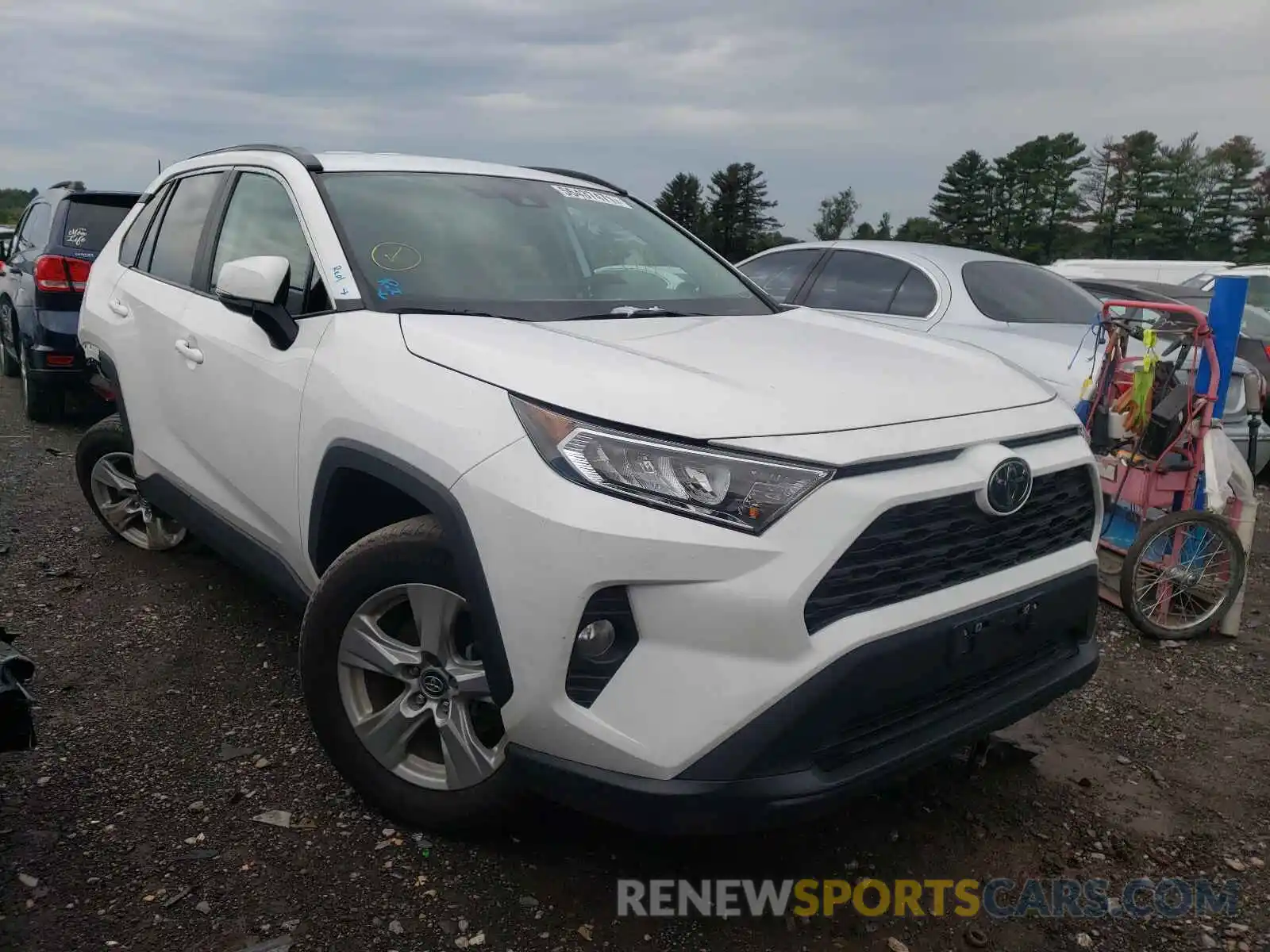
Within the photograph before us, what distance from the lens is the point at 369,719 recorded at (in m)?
2.44

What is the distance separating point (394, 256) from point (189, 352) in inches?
38.7

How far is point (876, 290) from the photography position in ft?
20.6

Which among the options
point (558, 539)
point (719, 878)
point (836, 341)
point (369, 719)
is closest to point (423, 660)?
point (369, 719)

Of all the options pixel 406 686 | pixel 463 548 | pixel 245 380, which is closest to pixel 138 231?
pixel 245 380

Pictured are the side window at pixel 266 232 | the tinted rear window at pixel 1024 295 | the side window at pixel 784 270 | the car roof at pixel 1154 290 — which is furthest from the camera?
the car roof at pixel 1154 290

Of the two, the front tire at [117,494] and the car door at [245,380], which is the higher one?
the car door at [245,380]

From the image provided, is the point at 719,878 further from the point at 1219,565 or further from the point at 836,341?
the point at 1219,565

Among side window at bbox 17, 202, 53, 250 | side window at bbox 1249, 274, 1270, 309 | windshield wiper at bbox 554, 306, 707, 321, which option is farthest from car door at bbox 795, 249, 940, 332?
side window at bbox 17, 202, 53, 250

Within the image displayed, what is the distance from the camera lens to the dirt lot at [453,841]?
2.22 metres

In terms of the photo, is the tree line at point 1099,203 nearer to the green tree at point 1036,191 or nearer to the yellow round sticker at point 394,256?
the green tree at point 1036,191

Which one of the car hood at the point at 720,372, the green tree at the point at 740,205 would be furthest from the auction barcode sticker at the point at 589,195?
the green tree at the point at 740,205

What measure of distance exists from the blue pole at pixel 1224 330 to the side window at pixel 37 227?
7693 millimetres

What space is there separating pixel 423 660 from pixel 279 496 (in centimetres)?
83

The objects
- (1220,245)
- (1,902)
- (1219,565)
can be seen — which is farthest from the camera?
(1220,245)
